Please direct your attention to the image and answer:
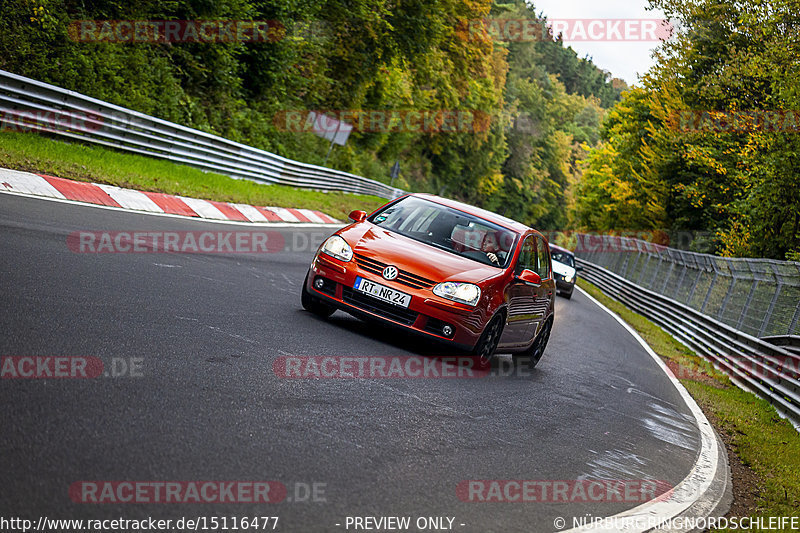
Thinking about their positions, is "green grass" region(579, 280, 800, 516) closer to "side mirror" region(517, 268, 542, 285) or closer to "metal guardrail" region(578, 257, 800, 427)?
"metal guardrail" region(578, 257, 800, 427)

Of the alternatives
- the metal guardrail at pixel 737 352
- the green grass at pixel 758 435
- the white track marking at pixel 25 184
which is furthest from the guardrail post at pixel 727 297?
the white track marking at pixel 25 184

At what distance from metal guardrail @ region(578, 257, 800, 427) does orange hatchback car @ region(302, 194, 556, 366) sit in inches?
157

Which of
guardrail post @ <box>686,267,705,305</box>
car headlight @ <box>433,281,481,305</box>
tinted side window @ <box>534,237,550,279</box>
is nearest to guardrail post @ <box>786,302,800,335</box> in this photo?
tinted side window @ <box>534,237,550,279</box>

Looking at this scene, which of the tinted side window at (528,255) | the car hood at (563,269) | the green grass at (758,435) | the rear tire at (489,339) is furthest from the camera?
the car hood at (563,269)

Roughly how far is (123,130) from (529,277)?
43.4ft

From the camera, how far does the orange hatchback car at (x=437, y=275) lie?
27.7 feet

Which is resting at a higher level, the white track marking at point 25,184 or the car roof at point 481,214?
the car roof at point 481,214

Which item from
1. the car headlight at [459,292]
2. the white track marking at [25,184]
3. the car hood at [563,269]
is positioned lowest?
the car hood at [563,269]

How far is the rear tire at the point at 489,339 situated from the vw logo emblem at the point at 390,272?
1059 millimetres

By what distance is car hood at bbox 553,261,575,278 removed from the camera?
26.3 meters

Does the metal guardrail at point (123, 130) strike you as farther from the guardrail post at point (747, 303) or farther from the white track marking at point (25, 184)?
the guardrail post at point (747, 303)

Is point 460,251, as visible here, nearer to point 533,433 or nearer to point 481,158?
point 533,433

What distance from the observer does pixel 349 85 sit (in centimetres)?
4362

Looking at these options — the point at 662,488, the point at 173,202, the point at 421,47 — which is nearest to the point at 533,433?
the point at 662,488
